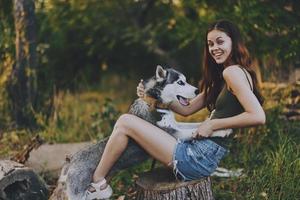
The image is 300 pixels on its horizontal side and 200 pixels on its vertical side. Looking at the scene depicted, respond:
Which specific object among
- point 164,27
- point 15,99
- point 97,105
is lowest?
point 97,105

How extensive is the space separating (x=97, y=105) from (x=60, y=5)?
73.8 inches

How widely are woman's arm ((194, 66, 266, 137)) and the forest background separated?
92cm

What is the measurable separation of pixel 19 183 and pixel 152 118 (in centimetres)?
134

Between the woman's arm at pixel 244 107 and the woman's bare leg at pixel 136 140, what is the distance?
11.5 inches

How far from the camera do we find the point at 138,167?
17.1 feet

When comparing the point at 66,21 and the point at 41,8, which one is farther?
the point at 66,21

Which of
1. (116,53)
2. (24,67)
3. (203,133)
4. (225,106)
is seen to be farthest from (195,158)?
(116,53)

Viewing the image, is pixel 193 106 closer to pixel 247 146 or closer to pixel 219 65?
pixel 219 65

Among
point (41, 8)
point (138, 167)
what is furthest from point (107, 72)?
point (138, 167)

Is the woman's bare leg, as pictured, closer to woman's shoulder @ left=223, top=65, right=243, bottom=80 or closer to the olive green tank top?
the olive green tank top

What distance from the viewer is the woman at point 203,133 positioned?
11.9 feet

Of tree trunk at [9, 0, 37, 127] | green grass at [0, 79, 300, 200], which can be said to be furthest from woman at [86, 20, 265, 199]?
tree trunk at [9, 0, 37, 127]

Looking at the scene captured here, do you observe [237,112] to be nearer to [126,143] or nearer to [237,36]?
[237,36]

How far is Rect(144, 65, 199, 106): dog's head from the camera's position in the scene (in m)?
3.81
